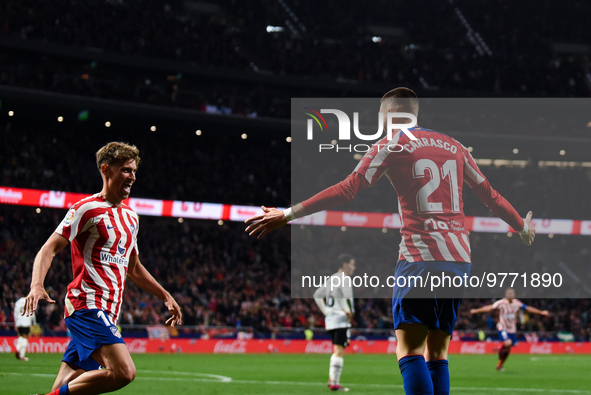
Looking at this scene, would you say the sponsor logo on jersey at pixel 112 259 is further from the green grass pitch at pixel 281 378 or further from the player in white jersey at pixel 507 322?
the player in white jersey at pixel 507 322

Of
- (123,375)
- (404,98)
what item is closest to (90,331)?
(123,375)

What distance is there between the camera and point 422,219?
479cm

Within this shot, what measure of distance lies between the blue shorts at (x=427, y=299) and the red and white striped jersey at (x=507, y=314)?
15.0 meters

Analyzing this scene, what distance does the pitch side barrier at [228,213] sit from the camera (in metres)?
30.3

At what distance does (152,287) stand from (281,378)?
30.6ft

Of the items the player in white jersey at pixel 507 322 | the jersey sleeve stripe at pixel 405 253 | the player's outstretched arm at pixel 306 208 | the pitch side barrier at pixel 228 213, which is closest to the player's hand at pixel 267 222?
the player's outstretched arm at pixel 306 208

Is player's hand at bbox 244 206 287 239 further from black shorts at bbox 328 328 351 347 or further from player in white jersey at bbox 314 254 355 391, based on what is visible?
black shorts at bbox 328 328 351 347

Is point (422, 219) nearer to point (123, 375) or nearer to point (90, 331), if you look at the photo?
point (123, 375)

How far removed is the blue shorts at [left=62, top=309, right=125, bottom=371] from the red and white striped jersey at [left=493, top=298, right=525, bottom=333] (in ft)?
50.0

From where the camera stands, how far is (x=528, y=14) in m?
48.5

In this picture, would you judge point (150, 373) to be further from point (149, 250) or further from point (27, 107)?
point (27, 107)

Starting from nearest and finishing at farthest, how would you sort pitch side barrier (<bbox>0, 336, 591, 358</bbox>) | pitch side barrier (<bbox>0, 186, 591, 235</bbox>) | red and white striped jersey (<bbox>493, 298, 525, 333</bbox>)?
1. red and white striped jersey (<bbox>493, 298, 525, 333</bbox>)
2. pitch side barrier (<bbox>0, 336, 591, 358</bbox>)
3. pitch side barrier (<bbox>0, 186, 591, 235</bbox>)

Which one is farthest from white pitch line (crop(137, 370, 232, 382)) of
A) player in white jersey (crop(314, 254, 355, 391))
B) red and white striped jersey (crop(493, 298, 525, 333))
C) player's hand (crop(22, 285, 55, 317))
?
player's hand (crop(22, 285, 55, 317))

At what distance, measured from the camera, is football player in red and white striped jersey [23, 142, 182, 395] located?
17.8 feet
